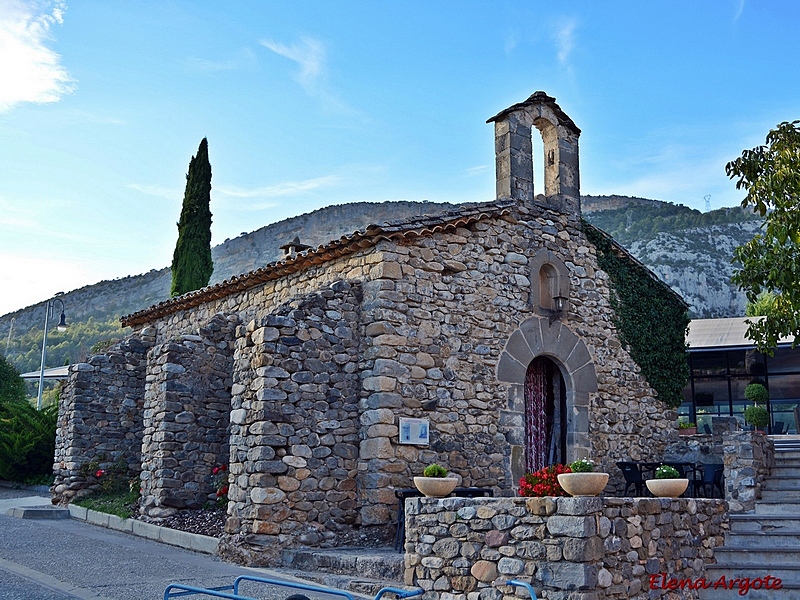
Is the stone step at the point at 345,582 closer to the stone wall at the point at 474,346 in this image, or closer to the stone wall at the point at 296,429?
the stone wall at the point at 296,429

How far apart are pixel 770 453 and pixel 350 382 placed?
676 cm

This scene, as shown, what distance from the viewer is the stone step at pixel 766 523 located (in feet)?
32.3

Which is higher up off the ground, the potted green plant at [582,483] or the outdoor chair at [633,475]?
the potted green plant at [582,483]

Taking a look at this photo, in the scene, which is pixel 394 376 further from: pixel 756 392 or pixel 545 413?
pixel 756 392

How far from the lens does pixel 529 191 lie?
43.6ft

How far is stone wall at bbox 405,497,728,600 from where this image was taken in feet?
21.8

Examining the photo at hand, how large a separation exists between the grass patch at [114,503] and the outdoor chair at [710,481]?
30.8 ft

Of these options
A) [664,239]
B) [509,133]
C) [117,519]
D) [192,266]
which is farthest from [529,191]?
[664,239]

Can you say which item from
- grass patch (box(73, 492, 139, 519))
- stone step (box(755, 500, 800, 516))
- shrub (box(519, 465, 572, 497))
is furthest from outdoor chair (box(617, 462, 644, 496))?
grass patch (box(73, 492, 139, 519))

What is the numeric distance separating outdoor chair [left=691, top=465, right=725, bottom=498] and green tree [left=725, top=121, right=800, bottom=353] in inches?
109

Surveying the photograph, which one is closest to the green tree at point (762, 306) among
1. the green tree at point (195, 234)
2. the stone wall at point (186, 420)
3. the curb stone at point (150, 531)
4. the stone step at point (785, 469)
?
the stone step at point (785, 469)

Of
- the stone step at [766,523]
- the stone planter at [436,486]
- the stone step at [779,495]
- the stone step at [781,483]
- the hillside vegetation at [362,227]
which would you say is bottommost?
the stone step at [766,523]

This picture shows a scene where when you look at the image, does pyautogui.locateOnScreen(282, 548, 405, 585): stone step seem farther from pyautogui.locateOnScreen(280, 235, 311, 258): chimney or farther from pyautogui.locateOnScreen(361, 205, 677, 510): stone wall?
pyautogui.locateOnScreen(280, 235, 311, 258): chimney

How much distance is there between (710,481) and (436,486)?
255 inches
